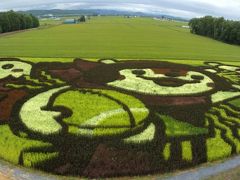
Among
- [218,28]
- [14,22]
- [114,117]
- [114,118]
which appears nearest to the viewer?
[114,118]

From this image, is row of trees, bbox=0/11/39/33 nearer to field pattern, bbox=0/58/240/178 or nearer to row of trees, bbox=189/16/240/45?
row of trees, bbox=189/16/240/45

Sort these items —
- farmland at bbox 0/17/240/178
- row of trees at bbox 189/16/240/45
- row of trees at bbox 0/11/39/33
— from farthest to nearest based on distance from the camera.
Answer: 1. row of trees at bbox 0/11/39/33
2. row of trees at bbox 189/16/240/45
3. farmland at bbox 0/17/240/178

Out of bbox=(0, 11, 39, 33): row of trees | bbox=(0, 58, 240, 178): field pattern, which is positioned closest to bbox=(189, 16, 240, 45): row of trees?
bbox=(0, 11, 39, 33): row of trees

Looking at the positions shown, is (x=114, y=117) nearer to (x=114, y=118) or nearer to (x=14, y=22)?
(x=114, y=118)

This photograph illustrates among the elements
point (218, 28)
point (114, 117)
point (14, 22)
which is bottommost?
point (14, 22)

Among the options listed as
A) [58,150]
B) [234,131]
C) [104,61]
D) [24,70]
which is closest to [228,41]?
[104,61]

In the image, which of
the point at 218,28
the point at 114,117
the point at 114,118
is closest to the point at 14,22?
the point at 218,28
